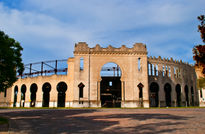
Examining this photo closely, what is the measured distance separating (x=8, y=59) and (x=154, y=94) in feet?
132

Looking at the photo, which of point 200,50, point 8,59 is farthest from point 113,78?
point 200,50

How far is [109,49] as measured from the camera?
150 feet

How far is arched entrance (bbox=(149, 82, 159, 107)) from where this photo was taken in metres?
52.3

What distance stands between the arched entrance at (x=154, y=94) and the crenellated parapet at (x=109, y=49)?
12066 millimetres

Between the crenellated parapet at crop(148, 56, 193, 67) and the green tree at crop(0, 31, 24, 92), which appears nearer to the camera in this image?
the green tree at crop(0, 31, 24, 92)

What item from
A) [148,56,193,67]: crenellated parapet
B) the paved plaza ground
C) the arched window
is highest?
[148,56,193,67]: crenellated parapet

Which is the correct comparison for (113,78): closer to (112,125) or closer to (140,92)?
(140,92)

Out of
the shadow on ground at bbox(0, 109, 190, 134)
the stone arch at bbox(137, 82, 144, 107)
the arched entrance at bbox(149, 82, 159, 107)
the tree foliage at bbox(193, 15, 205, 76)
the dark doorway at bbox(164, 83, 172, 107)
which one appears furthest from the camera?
the dark doorway at bbox(164, 83, 172, 107)

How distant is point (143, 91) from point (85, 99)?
1278cm

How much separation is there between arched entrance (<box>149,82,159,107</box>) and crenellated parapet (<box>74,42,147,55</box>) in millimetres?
12066

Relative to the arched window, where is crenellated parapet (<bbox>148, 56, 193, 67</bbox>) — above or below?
above

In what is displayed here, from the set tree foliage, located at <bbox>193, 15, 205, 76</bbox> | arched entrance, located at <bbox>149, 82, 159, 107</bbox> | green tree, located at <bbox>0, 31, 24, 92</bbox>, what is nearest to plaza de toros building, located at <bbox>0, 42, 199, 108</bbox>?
arched entrance, located at <bbox>149, 82, 159, 107</bbox>

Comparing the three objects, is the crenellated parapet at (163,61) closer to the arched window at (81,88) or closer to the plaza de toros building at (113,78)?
the plaza de toros building at (113,78)

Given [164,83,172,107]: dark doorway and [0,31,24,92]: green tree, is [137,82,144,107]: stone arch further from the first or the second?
[0,31,24,92]: green tree
